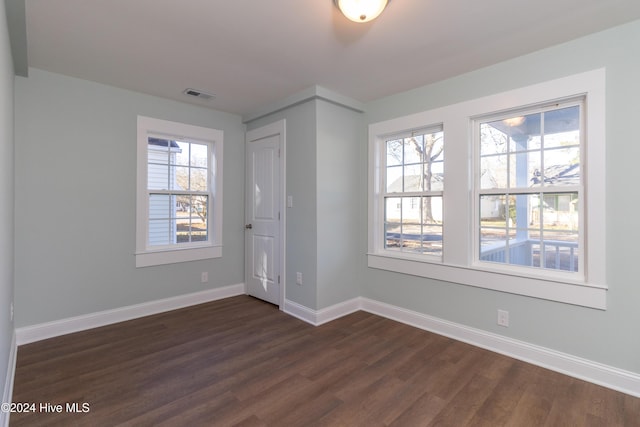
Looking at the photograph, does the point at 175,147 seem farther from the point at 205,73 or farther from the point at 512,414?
the point at 512,414

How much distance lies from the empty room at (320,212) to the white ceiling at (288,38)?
22mm

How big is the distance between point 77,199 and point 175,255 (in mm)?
1103

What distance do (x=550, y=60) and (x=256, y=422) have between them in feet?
10.7

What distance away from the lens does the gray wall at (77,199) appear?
8.88 ft

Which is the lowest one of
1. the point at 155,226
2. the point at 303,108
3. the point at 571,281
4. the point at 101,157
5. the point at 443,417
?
the point at 443,417

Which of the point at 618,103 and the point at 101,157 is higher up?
the point at 618,103

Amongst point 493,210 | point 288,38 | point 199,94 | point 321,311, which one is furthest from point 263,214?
point 493,210

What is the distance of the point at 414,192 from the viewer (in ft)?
10.6

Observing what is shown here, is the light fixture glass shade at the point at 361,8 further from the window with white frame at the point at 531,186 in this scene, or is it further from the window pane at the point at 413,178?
the window pane at the point at 413,178

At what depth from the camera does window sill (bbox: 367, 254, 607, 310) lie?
2.18 metres

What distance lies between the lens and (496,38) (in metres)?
2.23

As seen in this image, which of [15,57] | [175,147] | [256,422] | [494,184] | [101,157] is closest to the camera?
[256,422]

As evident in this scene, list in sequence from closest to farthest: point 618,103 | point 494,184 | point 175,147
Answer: point 618,103
point 494,184
point 175,147

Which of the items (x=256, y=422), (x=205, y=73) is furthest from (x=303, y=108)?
(x=256, y=422)
